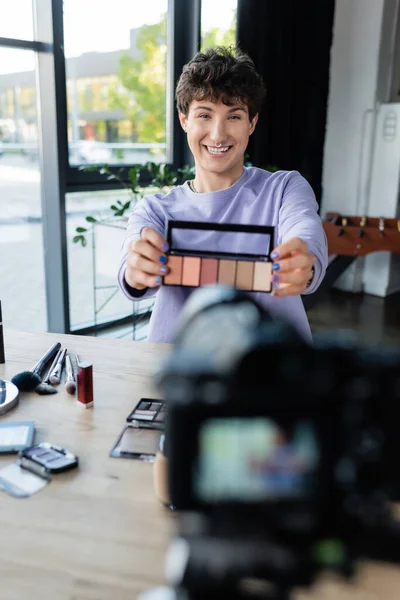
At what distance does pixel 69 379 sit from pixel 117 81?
2118 millimetres

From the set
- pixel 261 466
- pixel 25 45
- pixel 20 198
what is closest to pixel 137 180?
pixel 20 198

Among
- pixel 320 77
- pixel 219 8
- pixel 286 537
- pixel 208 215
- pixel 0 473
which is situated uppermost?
pixel 219 8

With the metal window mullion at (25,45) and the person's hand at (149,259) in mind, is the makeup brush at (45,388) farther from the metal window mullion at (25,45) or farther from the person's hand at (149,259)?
the metal window mullion at (25,45)

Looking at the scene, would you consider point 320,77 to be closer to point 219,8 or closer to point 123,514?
point 219,8

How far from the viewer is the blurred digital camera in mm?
317

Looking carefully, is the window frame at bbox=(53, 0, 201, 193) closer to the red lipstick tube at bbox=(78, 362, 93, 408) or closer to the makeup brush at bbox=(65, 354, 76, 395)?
the makeup brush at bbox=(65, 354, 76, 395)

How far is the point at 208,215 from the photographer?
1085mm

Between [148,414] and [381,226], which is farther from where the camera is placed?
[381,226]

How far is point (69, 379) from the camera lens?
3.19 feet

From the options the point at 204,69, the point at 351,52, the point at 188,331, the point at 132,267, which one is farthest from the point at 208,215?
the point at 351,52

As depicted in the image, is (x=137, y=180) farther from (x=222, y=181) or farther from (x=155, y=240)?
(x=155, y=240)

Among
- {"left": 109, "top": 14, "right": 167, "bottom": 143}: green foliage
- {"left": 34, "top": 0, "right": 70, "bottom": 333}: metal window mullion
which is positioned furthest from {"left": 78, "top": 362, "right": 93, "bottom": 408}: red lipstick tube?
{"left": 109, "top": 14, "right": 167, "bottom": 143}: green foliage

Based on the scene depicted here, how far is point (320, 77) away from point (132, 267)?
10.2ft

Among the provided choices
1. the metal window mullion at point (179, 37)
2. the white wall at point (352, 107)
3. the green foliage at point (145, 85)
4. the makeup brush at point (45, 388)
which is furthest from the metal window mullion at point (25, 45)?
the white wall at point (352, 107)
